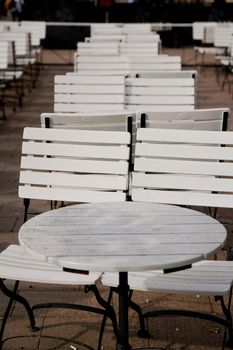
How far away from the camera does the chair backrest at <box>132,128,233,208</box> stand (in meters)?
4.15

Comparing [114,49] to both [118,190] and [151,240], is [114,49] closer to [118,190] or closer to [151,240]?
[118,190]

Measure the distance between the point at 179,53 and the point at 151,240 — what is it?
16264mm

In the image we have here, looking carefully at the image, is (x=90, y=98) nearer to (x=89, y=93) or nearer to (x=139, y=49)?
(x=89, y=93)

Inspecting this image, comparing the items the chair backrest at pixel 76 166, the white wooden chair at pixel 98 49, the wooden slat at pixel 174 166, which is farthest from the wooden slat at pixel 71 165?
the white wooden chair at pixel 98 49

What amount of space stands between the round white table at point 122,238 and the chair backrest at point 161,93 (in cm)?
318

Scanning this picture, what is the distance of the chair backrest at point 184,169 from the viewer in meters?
4.15

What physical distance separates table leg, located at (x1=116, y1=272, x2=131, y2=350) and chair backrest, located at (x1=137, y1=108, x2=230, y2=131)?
1.85 meters

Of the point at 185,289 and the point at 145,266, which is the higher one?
the point at 145,266

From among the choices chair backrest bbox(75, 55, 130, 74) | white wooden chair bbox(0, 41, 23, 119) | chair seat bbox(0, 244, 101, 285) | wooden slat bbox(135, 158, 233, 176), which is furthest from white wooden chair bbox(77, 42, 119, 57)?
chair seat bbox(0, 244, 101, 285)

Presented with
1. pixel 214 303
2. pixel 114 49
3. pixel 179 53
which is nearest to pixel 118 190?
pixel 214 303

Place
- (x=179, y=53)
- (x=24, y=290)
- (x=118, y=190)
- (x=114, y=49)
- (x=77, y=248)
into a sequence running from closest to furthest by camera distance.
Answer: (x=77, y=248) < (x=118, y=190) < (x=24, y=290) < (x=114, y=49) < (x=179, y=53)

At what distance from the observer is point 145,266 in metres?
2.76

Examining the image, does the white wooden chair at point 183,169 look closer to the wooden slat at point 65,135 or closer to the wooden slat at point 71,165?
the wooden slat at point 71,165

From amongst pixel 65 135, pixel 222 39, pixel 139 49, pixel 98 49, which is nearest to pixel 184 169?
pixel 65 135
